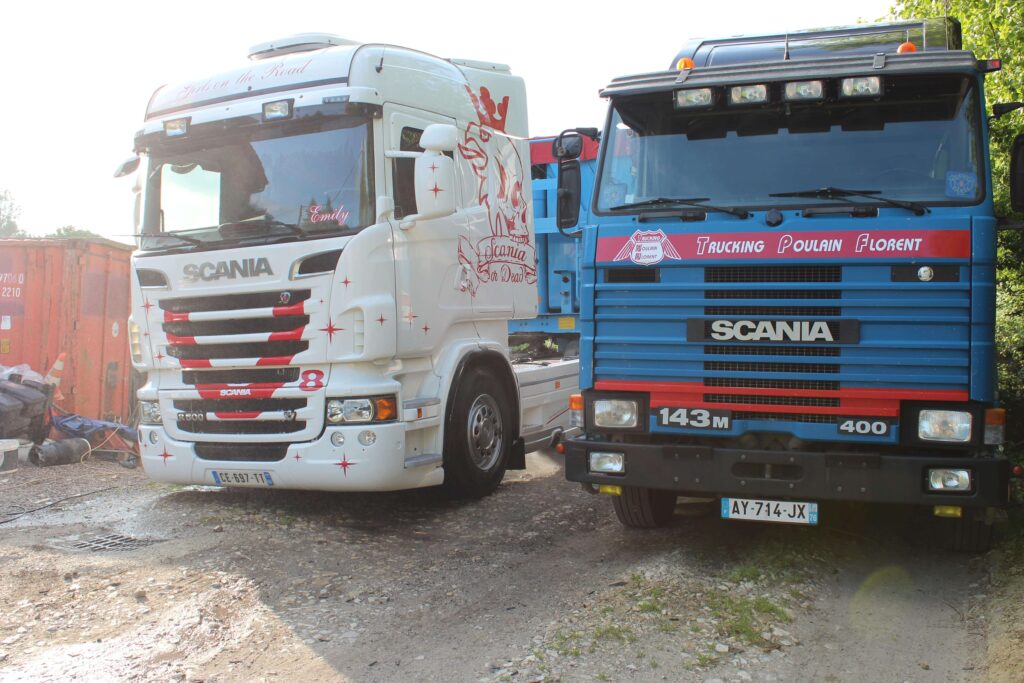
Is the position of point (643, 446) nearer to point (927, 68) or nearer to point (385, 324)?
point (385, 324)

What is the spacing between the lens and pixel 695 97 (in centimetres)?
530

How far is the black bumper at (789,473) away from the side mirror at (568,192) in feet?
4.99

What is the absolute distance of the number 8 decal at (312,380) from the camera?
618 cm

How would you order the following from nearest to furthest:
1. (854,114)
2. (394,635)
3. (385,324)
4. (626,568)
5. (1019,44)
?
(394,635)
(854,114)
(626,568)
(385,324)
(1019,44)

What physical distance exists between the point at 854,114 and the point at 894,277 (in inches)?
39.6

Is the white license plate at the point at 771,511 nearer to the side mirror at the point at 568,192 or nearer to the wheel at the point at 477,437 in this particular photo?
the side mirror at the point at 568,192

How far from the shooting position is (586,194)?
10.9 meters

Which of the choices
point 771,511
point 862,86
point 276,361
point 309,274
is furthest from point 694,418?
point 276,361

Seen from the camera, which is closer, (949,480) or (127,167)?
(949,480)

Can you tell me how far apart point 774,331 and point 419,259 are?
8.75 ft

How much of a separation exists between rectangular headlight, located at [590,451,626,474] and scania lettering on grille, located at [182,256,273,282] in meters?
2.56

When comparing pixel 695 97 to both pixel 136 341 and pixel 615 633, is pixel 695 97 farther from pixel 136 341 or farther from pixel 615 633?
pixel 136 341

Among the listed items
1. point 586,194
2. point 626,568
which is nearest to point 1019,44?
point 586,194

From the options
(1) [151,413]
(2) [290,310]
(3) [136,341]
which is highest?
(2) [290,310]
